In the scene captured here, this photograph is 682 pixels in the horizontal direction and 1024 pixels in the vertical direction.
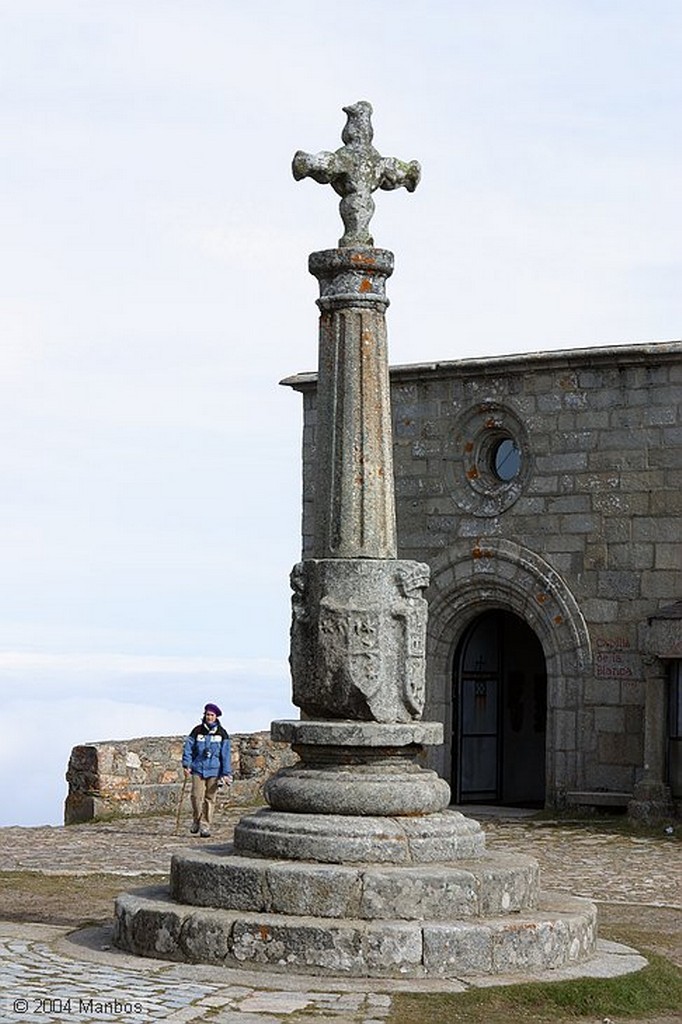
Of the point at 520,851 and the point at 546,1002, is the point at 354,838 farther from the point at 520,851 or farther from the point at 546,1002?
the point at 520,851

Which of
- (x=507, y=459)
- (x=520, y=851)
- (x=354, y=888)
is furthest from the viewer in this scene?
(x=507, y=459)

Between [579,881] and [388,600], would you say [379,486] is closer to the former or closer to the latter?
[388,600]

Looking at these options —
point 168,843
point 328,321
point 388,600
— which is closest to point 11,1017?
point 388,600

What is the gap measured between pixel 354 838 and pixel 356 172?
3.89 m

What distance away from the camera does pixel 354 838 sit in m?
9.63

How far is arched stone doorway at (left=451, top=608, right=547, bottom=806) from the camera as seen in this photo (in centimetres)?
2084

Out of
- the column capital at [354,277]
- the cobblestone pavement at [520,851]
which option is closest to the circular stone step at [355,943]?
the column capital at [354,277]

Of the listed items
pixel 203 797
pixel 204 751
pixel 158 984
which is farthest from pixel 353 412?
pixel 203 797

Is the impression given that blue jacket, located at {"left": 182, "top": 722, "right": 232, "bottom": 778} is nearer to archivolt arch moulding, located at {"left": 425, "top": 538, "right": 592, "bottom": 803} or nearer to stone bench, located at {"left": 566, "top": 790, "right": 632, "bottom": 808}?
archivolt arch moulding, located at {"left": 425, "top": 538, "right": 592, "bottom": 803}

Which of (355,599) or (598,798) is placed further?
(598,798)

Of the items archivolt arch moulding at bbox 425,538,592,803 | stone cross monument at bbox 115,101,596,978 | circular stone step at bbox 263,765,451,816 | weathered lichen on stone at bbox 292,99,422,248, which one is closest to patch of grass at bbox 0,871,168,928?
stone cross monument at bbox 115,101,596,978

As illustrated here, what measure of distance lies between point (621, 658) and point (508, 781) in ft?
10.1

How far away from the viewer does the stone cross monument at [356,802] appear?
30.1ft

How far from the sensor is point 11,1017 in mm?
7809
